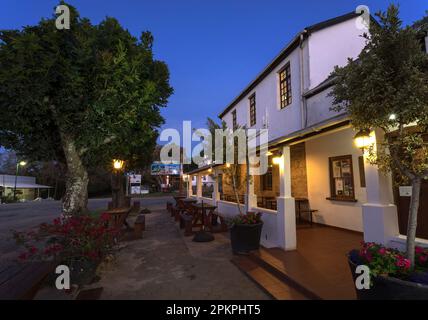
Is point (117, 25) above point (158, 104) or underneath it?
above

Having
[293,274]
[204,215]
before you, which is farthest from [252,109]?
[293,274]

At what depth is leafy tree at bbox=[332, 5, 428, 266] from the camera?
100 inches

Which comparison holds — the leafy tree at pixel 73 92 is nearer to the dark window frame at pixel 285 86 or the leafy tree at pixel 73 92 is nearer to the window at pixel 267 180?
the dark window frame at pixel 285 86

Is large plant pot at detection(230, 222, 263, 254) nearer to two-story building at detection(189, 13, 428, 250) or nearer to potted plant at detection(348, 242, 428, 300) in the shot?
two-story building at detection(189, 13, 428, 250)

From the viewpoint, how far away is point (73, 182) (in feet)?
18.8

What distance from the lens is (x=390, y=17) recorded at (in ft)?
8.99

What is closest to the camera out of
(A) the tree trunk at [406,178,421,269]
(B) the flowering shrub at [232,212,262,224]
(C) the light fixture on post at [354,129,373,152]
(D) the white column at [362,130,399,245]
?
(A) the tree trunk at [406,178,421,269]

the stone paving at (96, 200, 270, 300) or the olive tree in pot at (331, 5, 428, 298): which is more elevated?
the olive tree in pot at (331, 5, 428, 298)

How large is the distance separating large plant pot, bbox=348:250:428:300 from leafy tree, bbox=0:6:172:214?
4.99 metres

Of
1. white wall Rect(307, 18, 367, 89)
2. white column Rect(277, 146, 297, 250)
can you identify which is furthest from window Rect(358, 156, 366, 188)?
white wall Rect(307, 18, 367, 89)

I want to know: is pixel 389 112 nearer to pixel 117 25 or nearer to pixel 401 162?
pixel 401 162

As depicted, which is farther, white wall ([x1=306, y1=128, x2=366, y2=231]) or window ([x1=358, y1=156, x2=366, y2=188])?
white wall ([x1=306, y1=128, x2=366, y2=231])
